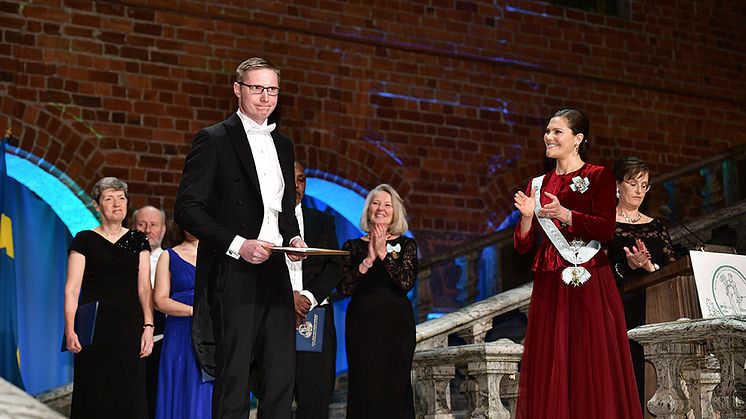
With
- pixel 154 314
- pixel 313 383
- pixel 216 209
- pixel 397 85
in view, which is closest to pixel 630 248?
pixel 313 383

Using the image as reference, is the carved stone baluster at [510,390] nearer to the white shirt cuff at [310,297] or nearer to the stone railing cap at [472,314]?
the stone railing cap at [472,314]

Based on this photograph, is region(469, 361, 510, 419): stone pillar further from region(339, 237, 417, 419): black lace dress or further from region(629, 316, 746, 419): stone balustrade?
region(629, 316, 746, 419): stone balustrade

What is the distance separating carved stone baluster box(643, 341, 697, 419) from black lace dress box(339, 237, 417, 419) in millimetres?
1208

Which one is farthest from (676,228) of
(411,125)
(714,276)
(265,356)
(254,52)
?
(265,356)

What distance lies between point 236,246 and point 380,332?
6.11 ft

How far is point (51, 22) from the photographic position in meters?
6.54

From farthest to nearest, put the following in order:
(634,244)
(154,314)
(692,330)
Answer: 1. (154,314)
2. (634,244)
3. (692,330)

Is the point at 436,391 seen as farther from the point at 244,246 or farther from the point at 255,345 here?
the point at 244,246

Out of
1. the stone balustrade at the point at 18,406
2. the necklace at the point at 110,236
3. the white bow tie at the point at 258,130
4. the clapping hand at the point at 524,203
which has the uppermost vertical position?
the white bow tie at the point at 258,130

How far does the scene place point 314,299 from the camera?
396 cm

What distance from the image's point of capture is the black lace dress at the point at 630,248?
13.2 ft

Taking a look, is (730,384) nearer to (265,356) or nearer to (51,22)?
(265,356)

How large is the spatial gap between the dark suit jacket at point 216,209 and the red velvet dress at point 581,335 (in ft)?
3.41

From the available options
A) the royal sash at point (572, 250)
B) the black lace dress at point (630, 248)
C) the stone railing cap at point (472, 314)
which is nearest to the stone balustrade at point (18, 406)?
the royal sash at point (572, 250)
